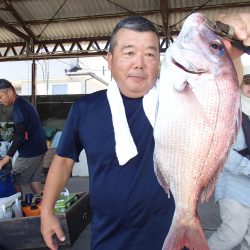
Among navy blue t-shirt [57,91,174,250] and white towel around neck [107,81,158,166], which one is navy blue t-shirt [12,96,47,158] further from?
white towel around neck [107,81,158,166]

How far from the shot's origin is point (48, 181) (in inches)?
86.4

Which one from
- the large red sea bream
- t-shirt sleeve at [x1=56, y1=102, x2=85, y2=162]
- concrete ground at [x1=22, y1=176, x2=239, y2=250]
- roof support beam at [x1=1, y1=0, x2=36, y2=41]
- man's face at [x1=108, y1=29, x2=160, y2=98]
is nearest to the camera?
the large red sea bream

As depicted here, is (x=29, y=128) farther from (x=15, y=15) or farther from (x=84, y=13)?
(x=15, y=15)

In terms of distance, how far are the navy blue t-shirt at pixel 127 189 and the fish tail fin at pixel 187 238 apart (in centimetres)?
51

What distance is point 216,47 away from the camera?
4.37 ft

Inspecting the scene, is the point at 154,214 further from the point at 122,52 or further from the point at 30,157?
the point at 30,157

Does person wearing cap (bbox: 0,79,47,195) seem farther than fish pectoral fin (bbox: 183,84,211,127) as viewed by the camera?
Yes

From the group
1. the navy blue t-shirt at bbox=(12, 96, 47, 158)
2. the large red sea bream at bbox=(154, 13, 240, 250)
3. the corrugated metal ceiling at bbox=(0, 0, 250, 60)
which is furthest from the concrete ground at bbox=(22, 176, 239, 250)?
the corrugated metal ceiling at bbox=(0, 0, 250, 60)

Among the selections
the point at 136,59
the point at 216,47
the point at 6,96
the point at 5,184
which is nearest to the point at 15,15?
the point at 6,96

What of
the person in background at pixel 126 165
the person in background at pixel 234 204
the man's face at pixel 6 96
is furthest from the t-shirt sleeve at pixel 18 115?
the person in background at pixel 126 165

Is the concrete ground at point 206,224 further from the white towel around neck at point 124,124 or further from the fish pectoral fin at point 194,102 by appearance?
the fish pectoral fin at point 194,102

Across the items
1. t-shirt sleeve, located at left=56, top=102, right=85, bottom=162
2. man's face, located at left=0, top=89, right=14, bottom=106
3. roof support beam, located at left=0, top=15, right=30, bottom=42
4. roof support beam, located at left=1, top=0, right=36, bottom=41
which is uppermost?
roof support beam, located at left=1, top=0, right=36, bottom=41

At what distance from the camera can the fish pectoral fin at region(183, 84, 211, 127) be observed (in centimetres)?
133

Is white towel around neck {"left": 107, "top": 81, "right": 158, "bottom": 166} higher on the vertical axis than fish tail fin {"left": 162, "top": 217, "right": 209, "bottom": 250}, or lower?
higher
